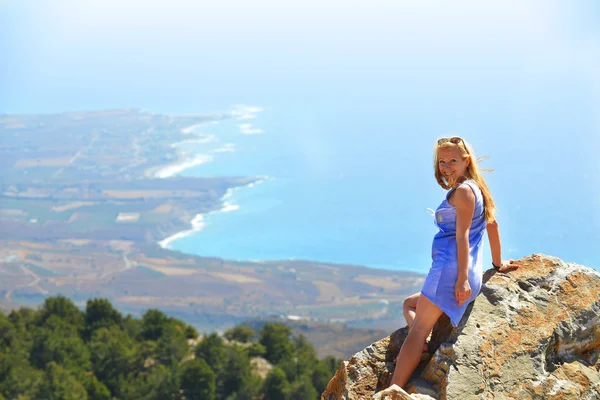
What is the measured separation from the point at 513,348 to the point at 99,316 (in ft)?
151

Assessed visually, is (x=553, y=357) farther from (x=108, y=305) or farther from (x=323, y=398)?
(x=108, y=305)

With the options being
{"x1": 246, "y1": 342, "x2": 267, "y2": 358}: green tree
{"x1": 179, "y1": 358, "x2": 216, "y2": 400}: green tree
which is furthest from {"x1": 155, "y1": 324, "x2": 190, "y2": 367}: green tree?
{"x1": 246, "y1": 342, "x2": 267, "y2": 358}: green tree

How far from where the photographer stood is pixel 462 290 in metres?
6.23

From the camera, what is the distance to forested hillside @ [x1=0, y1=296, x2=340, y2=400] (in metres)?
38.1

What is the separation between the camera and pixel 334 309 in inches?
4926

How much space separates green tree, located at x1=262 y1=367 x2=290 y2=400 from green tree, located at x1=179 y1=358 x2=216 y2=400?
3.00 meters

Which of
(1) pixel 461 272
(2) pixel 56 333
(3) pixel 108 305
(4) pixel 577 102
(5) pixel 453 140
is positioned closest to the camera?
(1) pixel 461 272

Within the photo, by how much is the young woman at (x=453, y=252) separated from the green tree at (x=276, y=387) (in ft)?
114

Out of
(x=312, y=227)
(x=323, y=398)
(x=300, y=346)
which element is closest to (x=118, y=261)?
(x=312, y=227)

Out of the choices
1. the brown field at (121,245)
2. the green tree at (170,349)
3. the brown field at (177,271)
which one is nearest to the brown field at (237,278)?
the brown field at (177,271)

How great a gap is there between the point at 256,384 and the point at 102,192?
168 meters

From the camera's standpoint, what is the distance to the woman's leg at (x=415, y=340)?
631 centimetres

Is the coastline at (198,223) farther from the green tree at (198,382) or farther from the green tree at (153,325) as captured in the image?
the green tree at (198,382)

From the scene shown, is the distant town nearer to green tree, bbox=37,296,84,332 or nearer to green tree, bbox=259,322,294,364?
green tree, bbox=259,322,294,364
